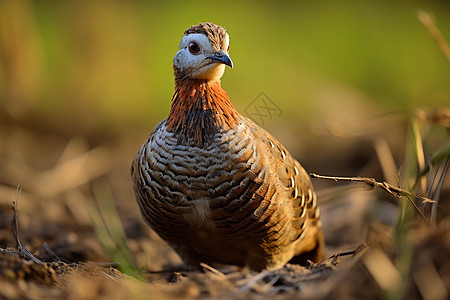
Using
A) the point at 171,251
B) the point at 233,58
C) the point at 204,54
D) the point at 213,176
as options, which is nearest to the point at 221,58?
the point at 204,54

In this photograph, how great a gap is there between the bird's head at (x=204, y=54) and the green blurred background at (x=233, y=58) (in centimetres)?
366

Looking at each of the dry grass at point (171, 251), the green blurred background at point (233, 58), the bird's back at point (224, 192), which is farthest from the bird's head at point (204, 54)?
the green blurred background at point (233, 58)

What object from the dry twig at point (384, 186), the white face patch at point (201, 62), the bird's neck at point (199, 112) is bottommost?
the dry twig at point (384, 186)

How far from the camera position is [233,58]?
994cm

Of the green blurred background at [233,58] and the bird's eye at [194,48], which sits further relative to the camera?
the green blurred background at [233,58]

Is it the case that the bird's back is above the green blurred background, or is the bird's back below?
below

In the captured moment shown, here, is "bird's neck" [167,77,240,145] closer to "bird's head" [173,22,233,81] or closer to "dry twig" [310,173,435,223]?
"bird's head" [173,22,233,81]

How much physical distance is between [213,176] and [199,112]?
442mm

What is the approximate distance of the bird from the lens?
9.55 feet

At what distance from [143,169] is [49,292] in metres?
1.01

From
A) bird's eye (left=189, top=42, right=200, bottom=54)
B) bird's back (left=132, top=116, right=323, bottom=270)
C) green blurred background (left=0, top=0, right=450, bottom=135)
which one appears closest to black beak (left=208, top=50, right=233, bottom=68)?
bird's eye (left=189, top=42, right=200, bottom=54)

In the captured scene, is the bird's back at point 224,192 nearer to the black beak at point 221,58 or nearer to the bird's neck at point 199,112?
the bird's neck at point 199,112

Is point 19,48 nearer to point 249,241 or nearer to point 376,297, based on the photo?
point 249,241

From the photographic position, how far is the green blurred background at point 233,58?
24.3 ft
